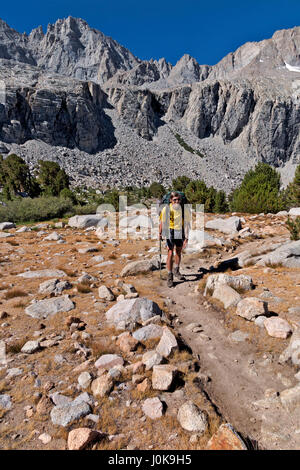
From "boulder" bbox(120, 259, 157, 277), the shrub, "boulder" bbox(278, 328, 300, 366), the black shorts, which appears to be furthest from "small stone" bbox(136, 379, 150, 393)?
the shrub

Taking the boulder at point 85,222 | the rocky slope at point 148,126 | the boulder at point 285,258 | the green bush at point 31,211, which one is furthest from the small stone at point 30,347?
the rocky slope at point 148,126

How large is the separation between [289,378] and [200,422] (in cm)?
146

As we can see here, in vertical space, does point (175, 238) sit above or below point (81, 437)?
above

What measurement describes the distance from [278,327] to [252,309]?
55 centimetres

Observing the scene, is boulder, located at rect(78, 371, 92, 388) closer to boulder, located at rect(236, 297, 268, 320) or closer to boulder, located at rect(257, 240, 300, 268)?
boulder, located at rect(236, 297, 268, 320)

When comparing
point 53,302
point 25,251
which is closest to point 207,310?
point 53,302

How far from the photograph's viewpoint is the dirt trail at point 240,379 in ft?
8.22

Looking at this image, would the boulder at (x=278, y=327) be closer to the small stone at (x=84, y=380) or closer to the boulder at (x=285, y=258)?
the small stone at (x=84, y=380)

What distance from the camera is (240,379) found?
3293 millimetres

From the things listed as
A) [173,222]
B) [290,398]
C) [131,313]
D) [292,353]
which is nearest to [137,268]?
[173,222]

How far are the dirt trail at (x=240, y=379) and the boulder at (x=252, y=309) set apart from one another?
1.45ft

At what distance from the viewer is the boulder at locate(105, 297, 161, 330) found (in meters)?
4.46

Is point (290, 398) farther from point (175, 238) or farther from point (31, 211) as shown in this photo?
point (31, 211)

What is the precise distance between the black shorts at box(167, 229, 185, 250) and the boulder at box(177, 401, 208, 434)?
14.8 feet
